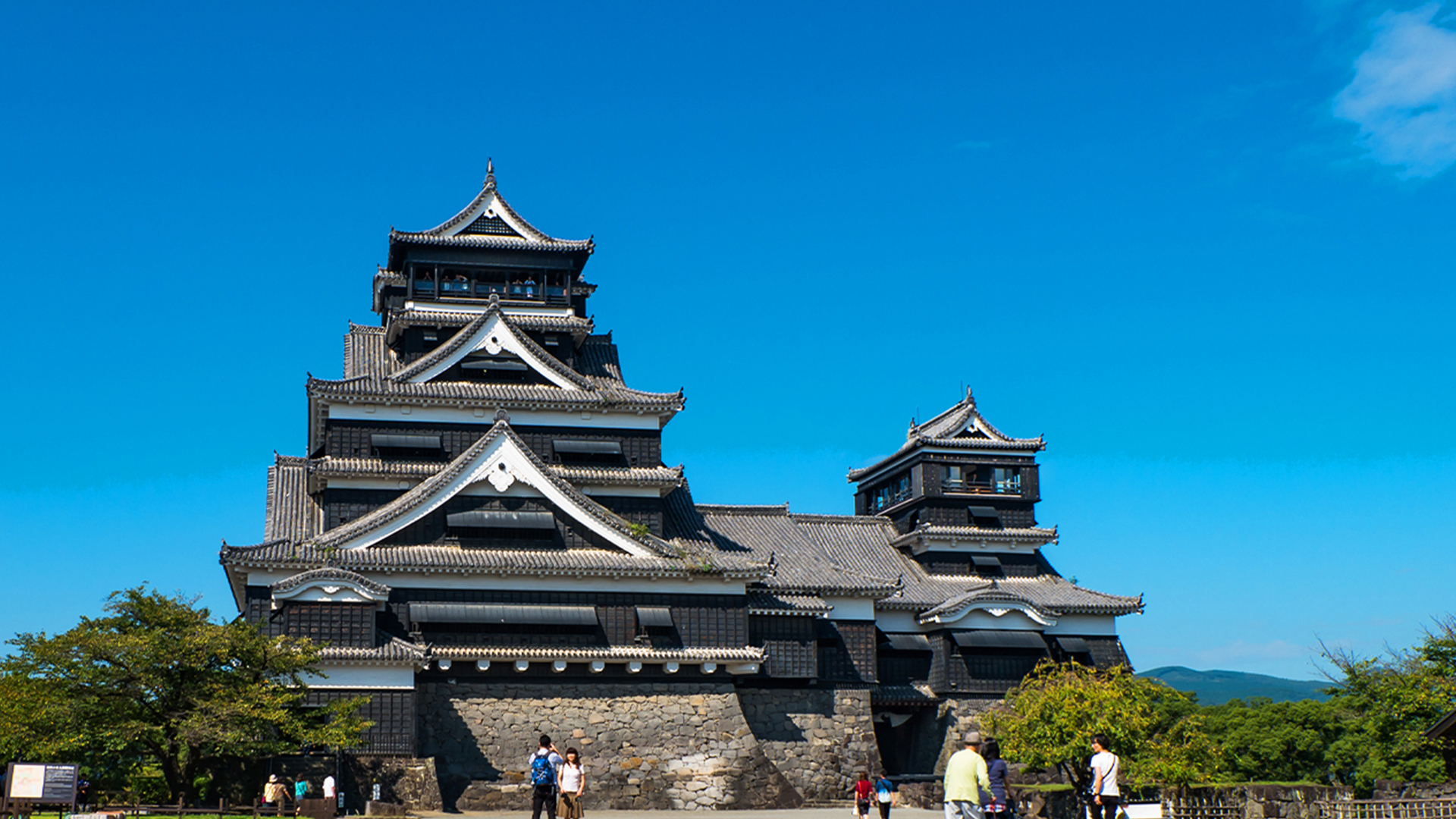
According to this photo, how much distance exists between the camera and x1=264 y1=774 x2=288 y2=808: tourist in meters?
27.8

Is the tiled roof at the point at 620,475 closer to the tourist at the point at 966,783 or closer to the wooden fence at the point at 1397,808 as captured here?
the wooden fence at the point at 1397,808

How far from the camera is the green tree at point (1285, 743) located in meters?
52.9

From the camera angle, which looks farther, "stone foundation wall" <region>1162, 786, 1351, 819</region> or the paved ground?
the paved ground

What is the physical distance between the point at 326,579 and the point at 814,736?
16128 mm

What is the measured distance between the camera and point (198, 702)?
27406mm

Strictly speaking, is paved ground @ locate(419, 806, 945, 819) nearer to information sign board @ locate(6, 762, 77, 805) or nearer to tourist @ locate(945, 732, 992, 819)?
information sign board @ locate(6, 762, 77, 805)

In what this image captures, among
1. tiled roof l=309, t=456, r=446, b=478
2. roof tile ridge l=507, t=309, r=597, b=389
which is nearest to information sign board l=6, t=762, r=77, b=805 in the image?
tiled roof l=309, t=456, r=446, b=478

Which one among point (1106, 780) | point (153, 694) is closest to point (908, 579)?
point (153, 694)

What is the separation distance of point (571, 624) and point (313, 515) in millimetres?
9507

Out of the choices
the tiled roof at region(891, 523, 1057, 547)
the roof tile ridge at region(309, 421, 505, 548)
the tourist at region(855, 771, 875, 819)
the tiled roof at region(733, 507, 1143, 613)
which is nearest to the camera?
the tourist at region(855, 771, 875, 819)

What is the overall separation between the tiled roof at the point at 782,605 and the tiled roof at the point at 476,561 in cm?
291

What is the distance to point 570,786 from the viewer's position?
21344 mm

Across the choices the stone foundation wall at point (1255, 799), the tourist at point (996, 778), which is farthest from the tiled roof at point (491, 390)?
the tourist at point (996, 778)

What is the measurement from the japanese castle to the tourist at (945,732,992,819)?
66.1 ft
